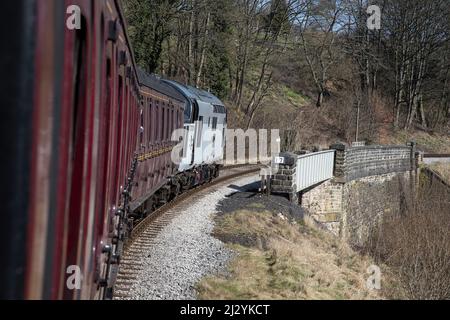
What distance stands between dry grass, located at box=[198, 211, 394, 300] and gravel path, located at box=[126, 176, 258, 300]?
25 cm

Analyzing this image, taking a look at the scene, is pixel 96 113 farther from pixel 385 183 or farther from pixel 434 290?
pixel 385 183

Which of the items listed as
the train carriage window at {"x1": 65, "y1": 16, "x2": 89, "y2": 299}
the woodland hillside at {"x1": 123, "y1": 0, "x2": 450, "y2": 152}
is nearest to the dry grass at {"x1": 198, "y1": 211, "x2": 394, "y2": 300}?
the train carriage window at {"x1": 65, "y1": 16, "x2": 89, "y2": 299}

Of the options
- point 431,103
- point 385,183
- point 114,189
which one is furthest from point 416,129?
point 114,189

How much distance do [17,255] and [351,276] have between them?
29.5ft

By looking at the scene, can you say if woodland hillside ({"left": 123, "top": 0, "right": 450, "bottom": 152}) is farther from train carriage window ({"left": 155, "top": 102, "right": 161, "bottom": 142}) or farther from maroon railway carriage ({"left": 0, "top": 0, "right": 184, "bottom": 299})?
maroon railway carriage ({"left": 0, "top": 0, "right": 184, "bottom": 299})

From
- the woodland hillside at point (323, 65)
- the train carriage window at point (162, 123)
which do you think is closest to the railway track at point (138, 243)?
the train carriage window at point (162, 123)

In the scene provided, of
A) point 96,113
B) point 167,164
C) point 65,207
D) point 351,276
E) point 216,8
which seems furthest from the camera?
point 216,8

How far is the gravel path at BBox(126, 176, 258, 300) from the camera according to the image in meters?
7.51

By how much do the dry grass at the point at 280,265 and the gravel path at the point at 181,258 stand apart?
25 centimetres

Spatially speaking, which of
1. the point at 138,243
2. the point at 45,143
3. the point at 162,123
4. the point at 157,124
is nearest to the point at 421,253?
the point at 162,123

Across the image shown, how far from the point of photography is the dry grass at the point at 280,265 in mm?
8000

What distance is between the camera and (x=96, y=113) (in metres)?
2.84

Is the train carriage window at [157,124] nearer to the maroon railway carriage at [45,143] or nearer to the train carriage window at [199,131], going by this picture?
the train carriage window at [199,131]

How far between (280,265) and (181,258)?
162 centimetres
